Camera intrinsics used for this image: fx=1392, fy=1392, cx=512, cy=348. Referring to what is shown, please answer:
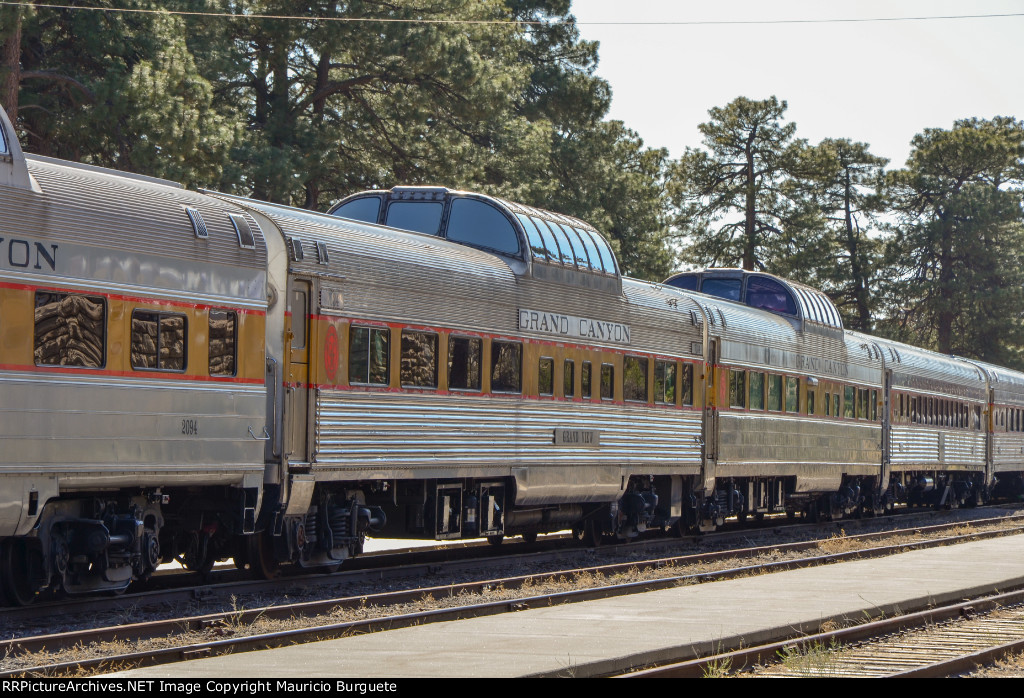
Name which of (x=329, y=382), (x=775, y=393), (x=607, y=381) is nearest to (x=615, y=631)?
(x=329, y=382)

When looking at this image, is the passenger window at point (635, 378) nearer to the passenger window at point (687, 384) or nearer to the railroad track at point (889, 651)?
the passenger window at point (687, 384)

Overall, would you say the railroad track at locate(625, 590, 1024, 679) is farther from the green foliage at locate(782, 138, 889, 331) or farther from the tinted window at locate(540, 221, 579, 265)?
the green foliage at locate(782, 138, 889, 331)

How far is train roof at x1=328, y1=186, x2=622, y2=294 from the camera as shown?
717 inches

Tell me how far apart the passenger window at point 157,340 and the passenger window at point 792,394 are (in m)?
15.8

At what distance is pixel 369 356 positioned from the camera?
15062 mm

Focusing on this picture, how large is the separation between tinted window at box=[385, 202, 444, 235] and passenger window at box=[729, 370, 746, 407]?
7460mm

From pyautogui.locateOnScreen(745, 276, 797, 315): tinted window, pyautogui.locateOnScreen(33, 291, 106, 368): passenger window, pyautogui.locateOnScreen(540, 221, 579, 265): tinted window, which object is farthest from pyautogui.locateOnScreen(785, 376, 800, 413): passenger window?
pyautogui.locateOnScreen(33, 291, 106, 368): passenger window

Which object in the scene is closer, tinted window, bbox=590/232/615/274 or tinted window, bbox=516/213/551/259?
tinted window, bbox=516/213/551/259

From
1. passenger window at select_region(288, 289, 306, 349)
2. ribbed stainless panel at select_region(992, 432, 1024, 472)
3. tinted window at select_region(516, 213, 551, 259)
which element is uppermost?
tinted window at select_region(516, 213, 551, 259)

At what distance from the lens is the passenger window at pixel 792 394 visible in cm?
2623

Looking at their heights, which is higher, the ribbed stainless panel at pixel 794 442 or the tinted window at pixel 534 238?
the tinted window at pixel 534 238

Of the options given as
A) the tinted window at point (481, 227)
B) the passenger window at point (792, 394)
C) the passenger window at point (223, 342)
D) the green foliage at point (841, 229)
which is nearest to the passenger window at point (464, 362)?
the tinted window at point (481, 227)

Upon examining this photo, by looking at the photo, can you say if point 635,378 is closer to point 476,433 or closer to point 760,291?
point 476,433
